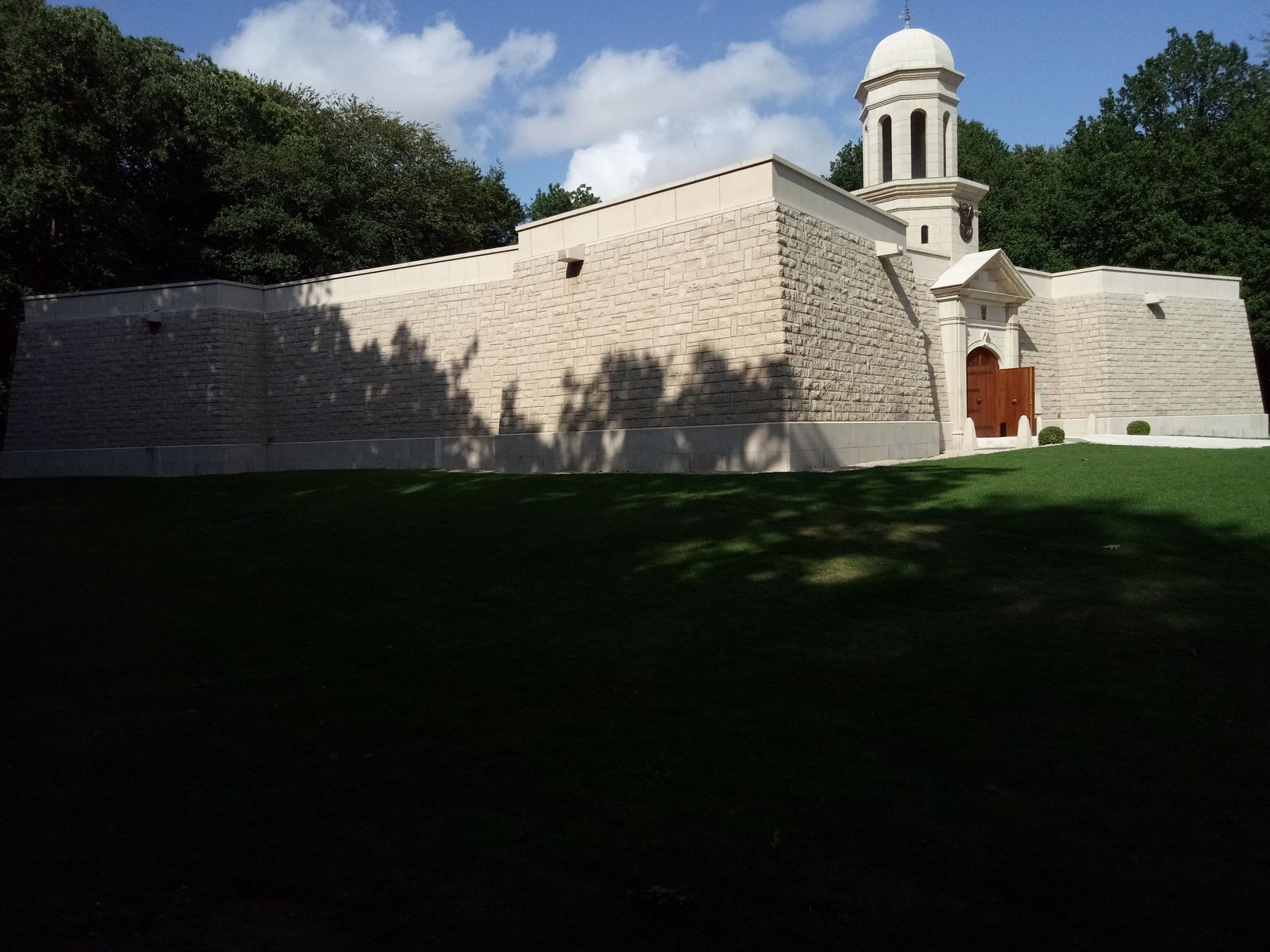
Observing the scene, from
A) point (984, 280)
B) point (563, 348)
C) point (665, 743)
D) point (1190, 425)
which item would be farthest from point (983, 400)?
point (665, 743)

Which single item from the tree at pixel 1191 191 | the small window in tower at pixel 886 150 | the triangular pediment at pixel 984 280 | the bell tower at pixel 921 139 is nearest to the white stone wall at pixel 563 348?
the triangular pediment at pixel 984 280

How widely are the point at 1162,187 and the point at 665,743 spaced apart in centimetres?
3652

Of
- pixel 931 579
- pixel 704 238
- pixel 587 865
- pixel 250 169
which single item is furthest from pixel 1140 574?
pixel 250 169

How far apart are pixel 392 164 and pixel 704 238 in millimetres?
26812

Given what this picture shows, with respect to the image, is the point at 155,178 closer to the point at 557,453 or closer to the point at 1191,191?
the point at 557,453

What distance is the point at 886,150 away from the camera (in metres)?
25.2

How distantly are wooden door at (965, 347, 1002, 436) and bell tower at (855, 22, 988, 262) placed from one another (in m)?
2.67

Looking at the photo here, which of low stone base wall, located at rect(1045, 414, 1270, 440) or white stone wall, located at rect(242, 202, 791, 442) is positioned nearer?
white stone wall, located at rect(242, 202, 791, 442)

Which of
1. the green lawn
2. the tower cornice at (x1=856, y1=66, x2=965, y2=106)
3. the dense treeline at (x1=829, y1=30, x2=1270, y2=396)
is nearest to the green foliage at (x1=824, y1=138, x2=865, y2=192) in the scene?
the dense treeline at (x1=829, y1=30, x2=1270, y2=396)

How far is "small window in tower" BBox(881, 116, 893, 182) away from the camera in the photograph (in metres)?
25.0

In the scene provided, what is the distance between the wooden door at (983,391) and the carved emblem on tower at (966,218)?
3.42 metres

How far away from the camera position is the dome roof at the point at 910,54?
2416cm

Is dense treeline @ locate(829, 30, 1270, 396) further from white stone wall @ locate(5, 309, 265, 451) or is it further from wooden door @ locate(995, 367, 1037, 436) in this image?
white stone wall @ locate(5, 309, 265, 451)

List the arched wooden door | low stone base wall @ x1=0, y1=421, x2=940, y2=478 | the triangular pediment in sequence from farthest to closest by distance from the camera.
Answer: the arched wooden door < the triangular pediment < low stone base wall @ x1=0, y1=421, x2=940, y2=478
